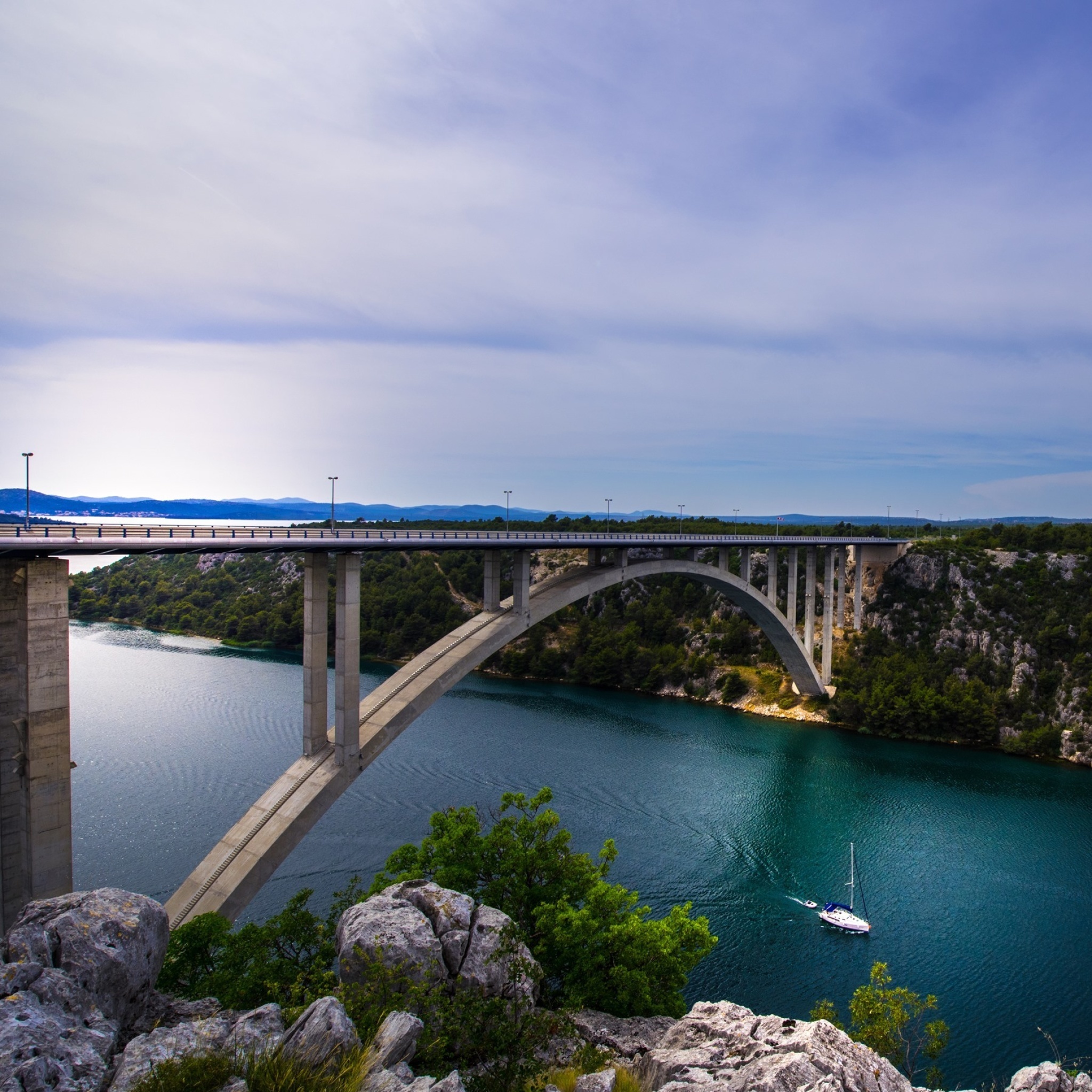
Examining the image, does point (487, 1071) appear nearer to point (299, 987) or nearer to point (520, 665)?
point (299, 987)

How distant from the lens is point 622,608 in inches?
2566

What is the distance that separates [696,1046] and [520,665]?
49.2m

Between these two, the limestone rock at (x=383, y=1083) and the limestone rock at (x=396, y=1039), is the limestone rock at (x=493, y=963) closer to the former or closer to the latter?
the limestone rock at (x=396, y=1039)

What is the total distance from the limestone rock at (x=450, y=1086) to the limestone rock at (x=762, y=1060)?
2.65m

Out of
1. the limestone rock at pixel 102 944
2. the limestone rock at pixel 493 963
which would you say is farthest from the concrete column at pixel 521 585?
the limestone rock at pixel 102 944

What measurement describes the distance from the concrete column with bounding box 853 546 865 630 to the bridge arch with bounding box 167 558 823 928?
3111 cm

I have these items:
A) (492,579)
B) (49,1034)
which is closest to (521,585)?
(492,579)

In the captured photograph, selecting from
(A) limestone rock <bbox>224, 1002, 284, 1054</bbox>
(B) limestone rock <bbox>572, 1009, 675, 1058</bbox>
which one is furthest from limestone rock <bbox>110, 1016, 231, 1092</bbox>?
(B) limestone rock <bbox>572, 1009, 675, 1058</bbox>

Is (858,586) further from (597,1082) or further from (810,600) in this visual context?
(597,1082)

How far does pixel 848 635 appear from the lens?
5412cm

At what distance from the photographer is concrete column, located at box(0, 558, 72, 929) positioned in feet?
45.4

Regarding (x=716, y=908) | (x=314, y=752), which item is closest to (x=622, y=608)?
(x=716, y=908)

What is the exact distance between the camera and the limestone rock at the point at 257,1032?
8.78 m

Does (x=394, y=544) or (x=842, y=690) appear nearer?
(x=394, y=544)
